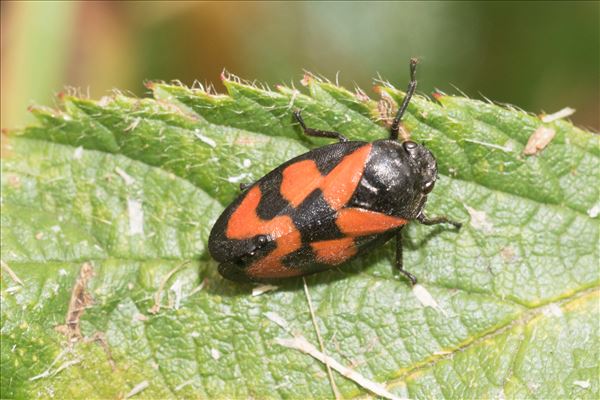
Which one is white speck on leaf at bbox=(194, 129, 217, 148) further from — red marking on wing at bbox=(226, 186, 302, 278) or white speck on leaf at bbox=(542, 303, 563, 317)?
white speck on leaf at bbox=(542, 303, 563, 317)

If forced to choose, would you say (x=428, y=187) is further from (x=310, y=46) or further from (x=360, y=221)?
(x=310, y=46)

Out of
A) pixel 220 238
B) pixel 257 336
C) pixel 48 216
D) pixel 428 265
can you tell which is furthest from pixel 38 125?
pixel 428 265

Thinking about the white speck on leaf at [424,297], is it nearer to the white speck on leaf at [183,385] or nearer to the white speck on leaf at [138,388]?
the white speck on leaf at [183,385]

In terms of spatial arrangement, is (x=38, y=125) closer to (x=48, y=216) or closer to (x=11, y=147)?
(x=11, y=147)

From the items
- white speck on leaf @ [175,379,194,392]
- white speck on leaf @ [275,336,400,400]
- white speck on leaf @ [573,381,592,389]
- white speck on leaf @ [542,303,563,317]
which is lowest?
white speck on leaf @ [175,379,194,392]

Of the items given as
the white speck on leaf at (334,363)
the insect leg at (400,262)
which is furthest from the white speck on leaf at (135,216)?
the insect leg at (400,262)

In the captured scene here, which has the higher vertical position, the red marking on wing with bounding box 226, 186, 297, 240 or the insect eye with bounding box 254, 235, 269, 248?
the red marking on wing with bounding box 226, 186, 297, 240

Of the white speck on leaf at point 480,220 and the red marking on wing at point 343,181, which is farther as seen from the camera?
the white speck on leaf at point 480,220

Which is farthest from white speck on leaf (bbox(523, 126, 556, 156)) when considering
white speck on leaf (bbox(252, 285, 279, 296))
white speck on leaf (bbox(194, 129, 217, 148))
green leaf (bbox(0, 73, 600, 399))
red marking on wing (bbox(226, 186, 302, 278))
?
white speck on leaf (bbox(194, 129, 217, 148))
